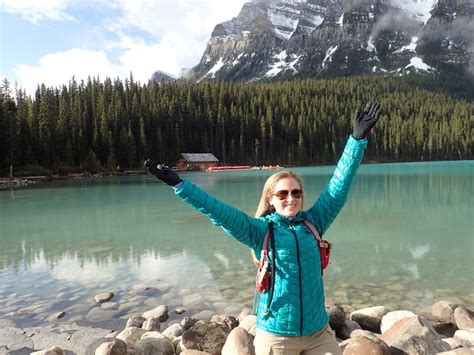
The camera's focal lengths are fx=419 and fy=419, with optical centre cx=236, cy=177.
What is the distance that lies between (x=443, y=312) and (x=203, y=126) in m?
121

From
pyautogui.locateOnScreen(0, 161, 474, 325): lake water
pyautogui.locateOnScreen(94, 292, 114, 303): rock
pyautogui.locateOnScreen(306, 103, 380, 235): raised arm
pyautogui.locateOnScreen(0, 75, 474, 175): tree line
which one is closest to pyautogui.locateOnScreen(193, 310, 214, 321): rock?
pyautogui.locateOnScreen(0, 161, 474, 325): lake water

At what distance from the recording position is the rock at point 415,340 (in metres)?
5.47

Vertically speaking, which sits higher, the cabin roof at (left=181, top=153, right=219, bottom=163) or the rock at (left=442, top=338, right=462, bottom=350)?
the cabin roof at (left=181, top=153, right=219, bottom=163)

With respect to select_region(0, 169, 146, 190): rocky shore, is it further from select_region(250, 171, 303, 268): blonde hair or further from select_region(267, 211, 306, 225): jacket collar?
select_region(267, 211, 306, 225): jacket collar

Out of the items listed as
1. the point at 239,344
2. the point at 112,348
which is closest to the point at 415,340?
the point at 239,344

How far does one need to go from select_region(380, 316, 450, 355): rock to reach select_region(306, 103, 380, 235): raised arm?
9.37 feet

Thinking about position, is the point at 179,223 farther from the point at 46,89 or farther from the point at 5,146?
the point at 46,89

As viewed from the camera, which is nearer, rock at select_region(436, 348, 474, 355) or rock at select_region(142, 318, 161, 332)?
rock at select_region(436, 348, 474, 355)

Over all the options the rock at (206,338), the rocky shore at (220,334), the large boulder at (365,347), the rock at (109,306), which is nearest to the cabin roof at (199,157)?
the rock at (109,306)

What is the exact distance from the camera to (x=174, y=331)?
24.0 feet

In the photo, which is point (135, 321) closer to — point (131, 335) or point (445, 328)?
point (131, 335)

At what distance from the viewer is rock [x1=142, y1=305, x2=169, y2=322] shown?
845cm

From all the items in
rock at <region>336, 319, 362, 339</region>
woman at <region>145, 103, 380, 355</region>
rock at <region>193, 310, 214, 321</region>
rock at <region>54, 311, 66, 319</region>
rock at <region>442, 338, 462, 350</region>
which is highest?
woman at <region>145, 103, 380, 355</region>

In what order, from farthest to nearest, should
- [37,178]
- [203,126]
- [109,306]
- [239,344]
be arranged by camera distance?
1. [203,126]
2. [37,178]
3. [109,306]
4. [239,344]
